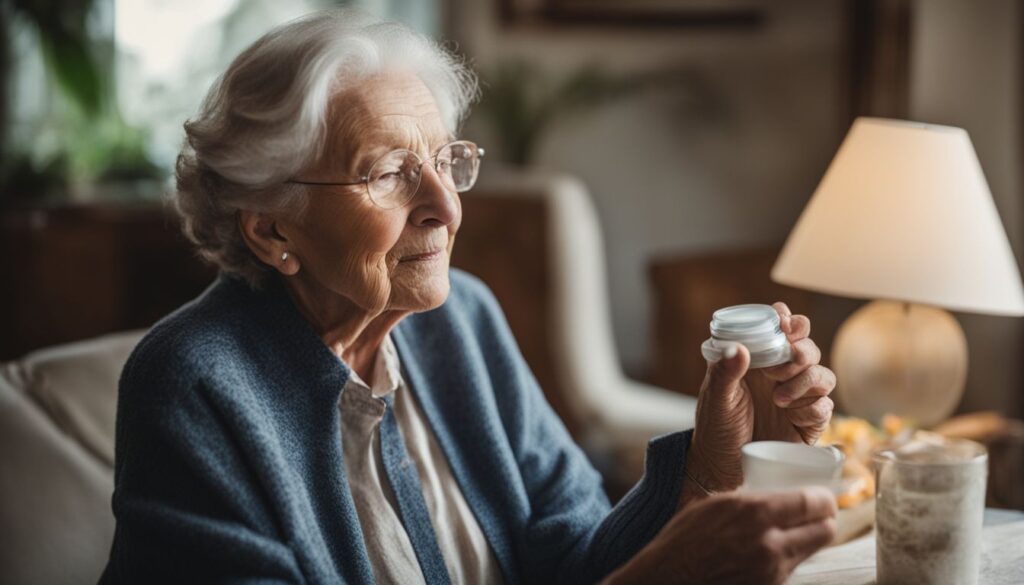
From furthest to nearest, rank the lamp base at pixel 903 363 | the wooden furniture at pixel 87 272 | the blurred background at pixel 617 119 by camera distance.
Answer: the wooden furniture at pixel 87 272, the blurred background at pixel 617 119, the lamp base at pixel 903 363

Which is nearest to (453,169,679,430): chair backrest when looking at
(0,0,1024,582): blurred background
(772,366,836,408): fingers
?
(0,0,1024,582): blurred background

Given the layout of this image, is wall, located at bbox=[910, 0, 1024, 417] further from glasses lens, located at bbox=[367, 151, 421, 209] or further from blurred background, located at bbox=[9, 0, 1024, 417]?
glasses lens, located at bbox=[367, 151, 421, 209]

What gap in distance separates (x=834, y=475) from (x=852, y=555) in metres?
0.38

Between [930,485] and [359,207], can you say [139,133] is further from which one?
[930,485]

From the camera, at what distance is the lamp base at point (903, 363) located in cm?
197

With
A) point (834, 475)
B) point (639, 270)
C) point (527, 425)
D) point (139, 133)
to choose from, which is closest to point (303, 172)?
point (527, 425)

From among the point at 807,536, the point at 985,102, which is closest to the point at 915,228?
the point at 807,536

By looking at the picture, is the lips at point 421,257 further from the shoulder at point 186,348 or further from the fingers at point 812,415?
the fingers at point 812,415

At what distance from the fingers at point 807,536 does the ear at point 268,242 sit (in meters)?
0.65

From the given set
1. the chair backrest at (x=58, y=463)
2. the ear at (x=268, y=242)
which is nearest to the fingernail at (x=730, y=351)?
the ear at (x=268, y=242)

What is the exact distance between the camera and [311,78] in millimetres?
1244

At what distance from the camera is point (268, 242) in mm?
1328

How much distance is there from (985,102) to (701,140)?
5.09 feet

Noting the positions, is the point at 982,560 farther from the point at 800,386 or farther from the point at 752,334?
the point at 752,334
